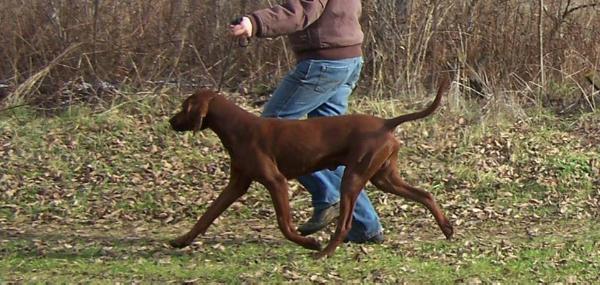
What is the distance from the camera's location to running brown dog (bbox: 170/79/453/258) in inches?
239

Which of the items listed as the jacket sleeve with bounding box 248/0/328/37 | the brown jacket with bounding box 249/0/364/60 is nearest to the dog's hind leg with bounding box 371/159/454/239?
the brown jacket with bounding box 249/0/364/60

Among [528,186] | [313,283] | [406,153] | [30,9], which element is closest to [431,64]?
[406,153]

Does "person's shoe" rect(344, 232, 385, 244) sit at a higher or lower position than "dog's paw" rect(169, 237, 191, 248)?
higher

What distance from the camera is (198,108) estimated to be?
20.1 ft

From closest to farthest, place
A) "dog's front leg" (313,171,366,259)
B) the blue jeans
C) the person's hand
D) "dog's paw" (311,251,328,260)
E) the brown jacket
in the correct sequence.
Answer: the person's hand → the brown jacket → "dog's front leg" (313,171,366,259) → "dog's paw" (311,251,328,260) → the blue jeans

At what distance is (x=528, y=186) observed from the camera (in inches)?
340

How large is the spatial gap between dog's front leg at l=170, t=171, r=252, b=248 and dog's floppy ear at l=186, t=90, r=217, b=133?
39 centimetres

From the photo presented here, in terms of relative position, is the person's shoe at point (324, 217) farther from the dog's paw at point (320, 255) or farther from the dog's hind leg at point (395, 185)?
the dog's paw at point (320, 255)

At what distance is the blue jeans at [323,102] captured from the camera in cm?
639

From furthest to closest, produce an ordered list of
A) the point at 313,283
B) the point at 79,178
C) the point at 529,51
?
1. the point at 529,51
2. the point at 79,178
3. the point at 313,283

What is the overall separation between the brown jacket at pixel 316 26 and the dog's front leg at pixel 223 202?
0.84 m

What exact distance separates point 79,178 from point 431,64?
454 centimetres

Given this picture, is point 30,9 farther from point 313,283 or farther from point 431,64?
point 313,283

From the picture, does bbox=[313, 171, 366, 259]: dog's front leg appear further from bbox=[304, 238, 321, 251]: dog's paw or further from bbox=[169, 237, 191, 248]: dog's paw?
bbox=[169, 237, 191, 248]: dog's paw
